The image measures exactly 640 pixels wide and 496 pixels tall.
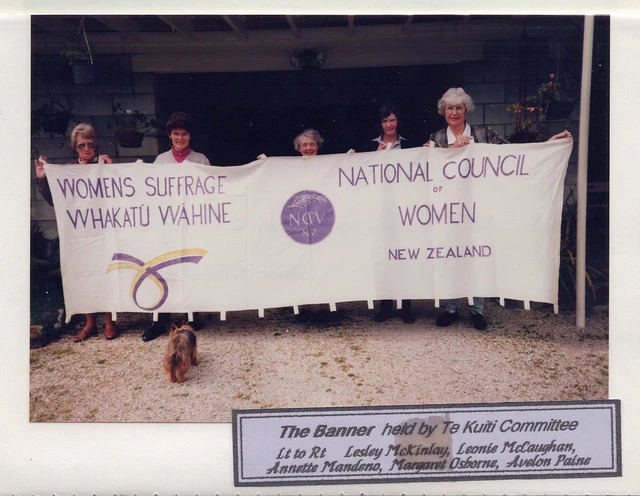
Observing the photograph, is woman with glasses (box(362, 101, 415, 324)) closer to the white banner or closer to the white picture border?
the white banner

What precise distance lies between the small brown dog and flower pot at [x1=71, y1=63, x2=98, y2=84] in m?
1.74

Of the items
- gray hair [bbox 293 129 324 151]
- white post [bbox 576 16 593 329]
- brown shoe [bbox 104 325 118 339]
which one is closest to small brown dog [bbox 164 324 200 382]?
brown shoe [bbox 104 325 118 339]

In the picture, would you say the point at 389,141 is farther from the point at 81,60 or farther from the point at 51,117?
the point at 51,117

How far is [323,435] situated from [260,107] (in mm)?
2329

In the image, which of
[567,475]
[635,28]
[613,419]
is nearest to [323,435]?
[567,475]

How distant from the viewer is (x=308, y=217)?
347cm

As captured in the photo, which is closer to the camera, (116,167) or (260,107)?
(116,167)

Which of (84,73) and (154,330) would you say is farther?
(154,330)

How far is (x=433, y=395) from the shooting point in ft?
10.2

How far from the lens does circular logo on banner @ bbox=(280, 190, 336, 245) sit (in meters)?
3.46

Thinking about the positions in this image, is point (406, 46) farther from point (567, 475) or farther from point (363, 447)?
point (567, 475)

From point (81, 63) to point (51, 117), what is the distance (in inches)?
15.6

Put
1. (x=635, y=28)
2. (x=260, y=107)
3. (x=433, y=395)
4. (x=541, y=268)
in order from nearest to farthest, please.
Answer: (x=635, y=28)
(x=433, y=395)
(x=541, y=268)
(x=260, y=107)
